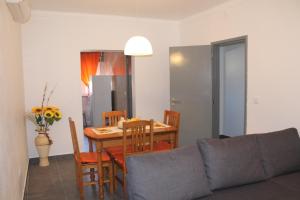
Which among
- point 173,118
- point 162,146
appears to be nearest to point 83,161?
point 162,146

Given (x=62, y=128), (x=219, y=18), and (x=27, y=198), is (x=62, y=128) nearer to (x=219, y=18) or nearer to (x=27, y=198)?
(x=27, y=198)

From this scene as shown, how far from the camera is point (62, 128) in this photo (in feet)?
16.3

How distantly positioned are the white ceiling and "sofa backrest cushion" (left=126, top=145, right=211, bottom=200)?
2.99m

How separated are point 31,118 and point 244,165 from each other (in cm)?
371

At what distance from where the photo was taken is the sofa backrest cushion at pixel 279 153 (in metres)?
2.59

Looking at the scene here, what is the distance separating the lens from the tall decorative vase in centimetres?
447

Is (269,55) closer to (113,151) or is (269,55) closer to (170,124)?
(170,124)

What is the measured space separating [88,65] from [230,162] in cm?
667

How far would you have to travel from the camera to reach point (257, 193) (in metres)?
2.21

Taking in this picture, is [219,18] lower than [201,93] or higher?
higher

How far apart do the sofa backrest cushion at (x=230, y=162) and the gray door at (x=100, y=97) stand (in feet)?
17.6

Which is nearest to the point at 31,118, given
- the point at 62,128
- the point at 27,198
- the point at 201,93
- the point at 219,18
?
the point at 62,128

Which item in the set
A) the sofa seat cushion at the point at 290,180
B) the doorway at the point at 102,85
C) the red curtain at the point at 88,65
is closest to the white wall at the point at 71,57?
the doorway at the point at 102,85

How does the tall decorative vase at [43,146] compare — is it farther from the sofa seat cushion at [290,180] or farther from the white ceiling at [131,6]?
the sofa seat cushion at [290,180]
